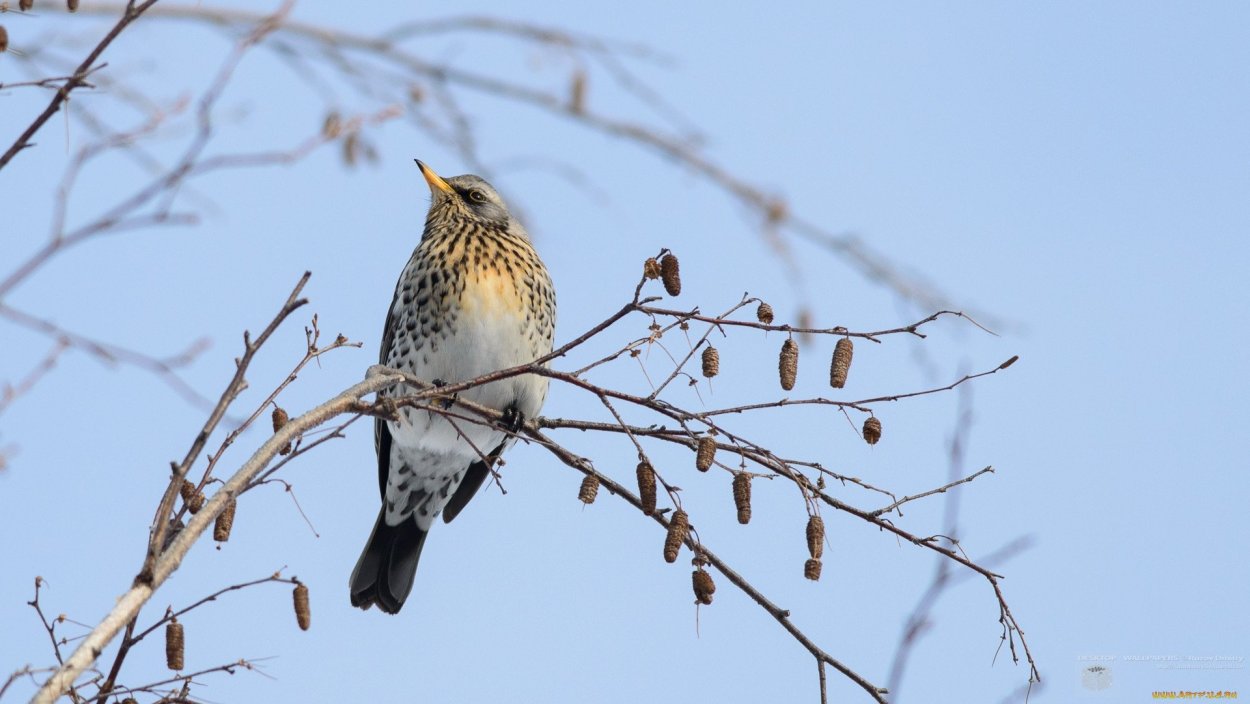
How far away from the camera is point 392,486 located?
6660mm

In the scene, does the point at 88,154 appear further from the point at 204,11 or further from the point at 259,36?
the point at 204,11

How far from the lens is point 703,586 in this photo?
12.1 ft

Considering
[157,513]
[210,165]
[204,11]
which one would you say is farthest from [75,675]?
[204,11]

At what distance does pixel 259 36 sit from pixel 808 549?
194cm

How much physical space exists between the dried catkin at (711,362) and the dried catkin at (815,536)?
50 centimetres

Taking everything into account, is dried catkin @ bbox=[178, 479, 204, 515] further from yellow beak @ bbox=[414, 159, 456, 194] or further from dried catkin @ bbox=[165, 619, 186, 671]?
yellow beak @ bbox=[414, 159, 456, 194]

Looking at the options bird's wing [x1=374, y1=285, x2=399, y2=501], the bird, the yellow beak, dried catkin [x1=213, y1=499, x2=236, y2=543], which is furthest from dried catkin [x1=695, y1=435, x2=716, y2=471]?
the yellow beak

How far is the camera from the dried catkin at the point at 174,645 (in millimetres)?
3098

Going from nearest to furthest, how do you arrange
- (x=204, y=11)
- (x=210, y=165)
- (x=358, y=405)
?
1. (x=210, y=165)
2. (x=358, y=405)
3. (x=204, y=11)

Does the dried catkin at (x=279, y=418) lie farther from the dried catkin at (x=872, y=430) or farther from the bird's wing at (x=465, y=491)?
the bird's wing at (x=465, y=491)

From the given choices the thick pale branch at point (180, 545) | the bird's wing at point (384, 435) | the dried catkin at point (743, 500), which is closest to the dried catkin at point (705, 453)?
the dried catkin at point (743, 500)

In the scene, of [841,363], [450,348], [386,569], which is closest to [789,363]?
[841,363]

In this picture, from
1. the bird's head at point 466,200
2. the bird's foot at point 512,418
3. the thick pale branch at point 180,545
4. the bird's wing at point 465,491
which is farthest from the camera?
the bird's head at point 466,200

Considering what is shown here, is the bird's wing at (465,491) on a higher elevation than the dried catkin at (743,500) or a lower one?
higher
